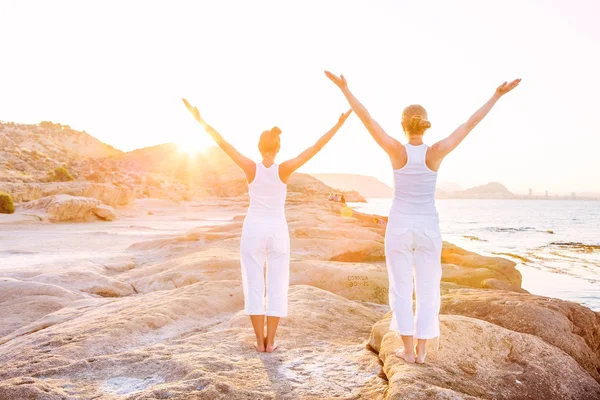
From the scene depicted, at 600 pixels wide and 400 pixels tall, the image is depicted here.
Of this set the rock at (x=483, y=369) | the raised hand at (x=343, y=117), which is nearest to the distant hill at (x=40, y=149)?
the raised hand at (x=343, y=117)

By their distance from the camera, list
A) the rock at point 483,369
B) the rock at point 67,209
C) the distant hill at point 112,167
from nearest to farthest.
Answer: the rock at point 483,369
the rock at point 67,209
the distant hill at point 112,167

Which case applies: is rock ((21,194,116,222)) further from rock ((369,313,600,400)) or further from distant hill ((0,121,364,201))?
rock ((369,313,600,400))

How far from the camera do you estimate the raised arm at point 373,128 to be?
412 centimetres

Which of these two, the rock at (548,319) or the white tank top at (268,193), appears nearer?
the white tank top at (268,193)

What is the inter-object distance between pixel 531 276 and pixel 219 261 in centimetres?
1353

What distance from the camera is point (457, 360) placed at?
13.4 ft

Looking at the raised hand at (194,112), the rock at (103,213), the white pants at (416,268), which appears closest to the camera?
the white pants at (416,268)

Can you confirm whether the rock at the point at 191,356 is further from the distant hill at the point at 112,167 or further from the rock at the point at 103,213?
the distant hill at the point at 112,167

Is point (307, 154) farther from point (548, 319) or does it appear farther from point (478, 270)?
point (478, 270)

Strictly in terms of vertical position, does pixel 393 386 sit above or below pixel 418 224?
below

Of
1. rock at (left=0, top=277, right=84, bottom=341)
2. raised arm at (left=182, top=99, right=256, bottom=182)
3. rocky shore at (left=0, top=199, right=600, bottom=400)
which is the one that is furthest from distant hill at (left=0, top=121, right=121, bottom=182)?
raised arm at (left=182, top=99, right=256, bottom=182)

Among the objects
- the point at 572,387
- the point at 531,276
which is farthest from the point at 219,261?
the point at 531,276

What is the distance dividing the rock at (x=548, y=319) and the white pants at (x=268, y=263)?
2.42 meters

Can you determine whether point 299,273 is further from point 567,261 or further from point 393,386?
point 567,261
